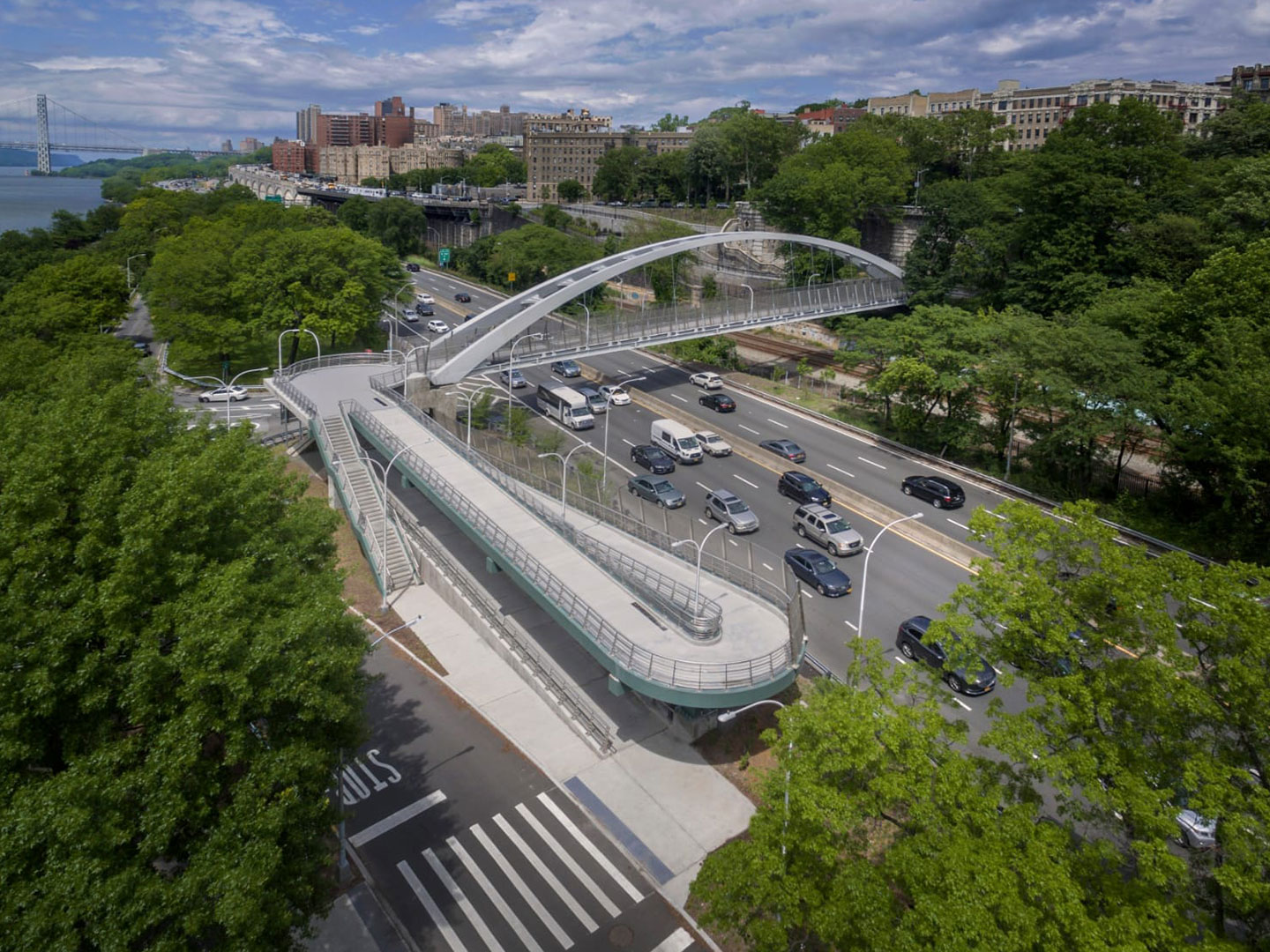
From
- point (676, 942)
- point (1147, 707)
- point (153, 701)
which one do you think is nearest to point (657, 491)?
point (676, 942)

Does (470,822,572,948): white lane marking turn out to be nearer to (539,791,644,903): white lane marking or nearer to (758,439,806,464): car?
(539,791,644,903): white lane marking

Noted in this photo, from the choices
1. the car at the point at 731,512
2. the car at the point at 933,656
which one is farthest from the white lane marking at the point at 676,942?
the car at the point at 731,512

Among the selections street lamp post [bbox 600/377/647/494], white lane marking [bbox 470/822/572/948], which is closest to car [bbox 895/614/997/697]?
white lane marking [bbox 470/822/572/948]

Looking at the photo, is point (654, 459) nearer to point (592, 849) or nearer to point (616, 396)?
point (616, 396)

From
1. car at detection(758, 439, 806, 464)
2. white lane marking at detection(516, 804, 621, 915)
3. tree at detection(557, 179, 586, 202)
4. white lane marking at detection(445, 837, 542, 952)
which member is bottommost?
white lane marking at detection(445, 837, 542, 952)

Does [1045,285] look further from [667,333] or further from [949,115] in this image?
[949,115]

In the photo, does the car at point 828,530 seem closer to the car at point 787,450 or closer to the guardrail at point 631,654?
the car at point 787,450

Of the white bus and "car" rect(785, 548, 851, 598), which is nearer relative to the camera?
"car" rect(785, 548, 851, 598)
